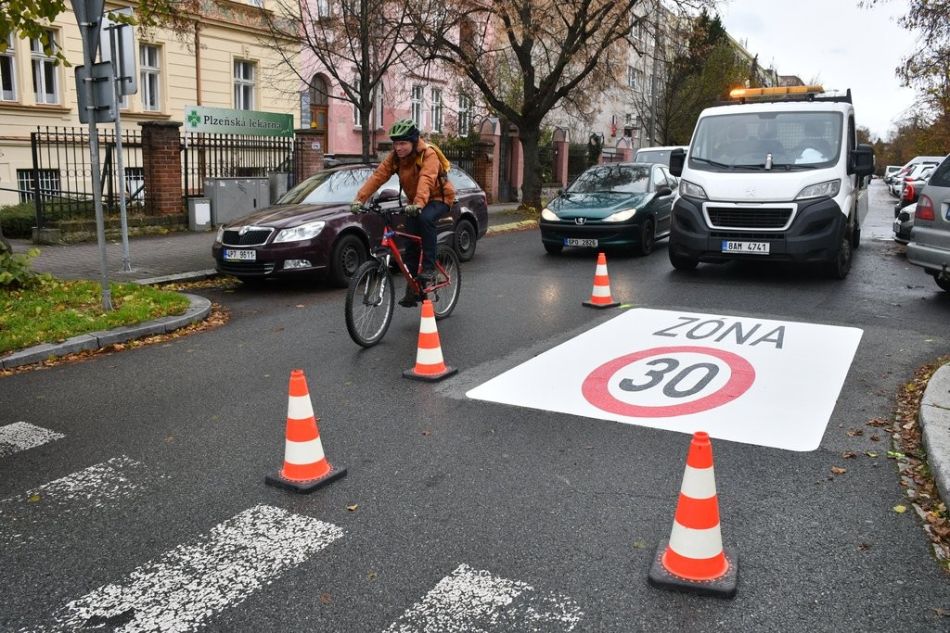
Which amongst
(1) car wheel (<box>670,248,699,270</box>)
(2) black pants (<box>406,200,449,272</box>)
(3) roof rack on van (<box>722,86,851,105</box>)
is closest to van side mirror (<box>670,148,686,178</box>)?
(1) car wheel (<box>670,248,699,270</box>)

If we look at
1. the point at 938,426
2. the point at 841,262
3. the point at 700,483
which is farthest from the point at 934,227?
the point at 700,483

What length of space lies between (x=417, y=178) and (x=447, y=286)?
1.31 metres

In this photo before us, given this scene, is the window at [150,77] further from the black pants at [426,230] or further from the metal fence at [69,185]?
the black pants at [426,230]

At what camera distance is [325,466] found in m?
4.52

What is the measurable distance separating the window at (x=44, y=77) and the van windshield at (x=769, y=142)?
1782 cm

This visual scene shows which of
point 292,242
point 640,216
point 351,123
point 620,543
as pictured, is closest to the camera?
point 620,543

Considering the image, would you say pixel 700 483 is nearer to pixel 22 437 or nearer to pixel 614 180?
pixel 22 437

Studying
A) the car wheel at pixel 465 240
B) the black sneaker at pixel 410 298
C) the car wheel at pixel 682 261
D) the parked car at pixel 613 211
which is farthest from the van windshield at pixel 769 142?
the black sneaker at pixel 410 298

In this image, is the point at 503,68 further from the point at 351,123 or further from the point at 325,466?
the point at 325,466

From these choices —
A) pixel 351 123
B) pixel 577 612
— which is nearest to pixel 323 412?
pixel 577 612

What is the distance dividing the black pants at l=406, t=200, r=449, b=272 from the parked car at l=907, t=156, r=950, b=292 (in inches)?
216

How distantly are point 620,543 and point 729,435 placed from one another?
175 centimetres

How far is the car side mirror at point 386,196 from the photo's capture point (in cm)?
1171

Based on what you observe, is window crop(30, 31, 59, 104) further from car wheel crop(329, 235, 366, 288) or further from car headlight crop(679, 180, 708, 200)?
car headlight crop(679, 180, 708, 200)
